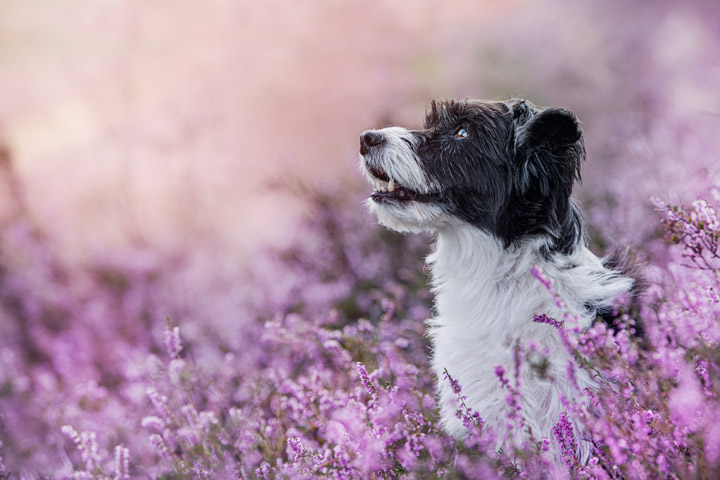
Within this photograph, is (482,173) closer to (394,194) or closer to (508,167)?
(508,167)

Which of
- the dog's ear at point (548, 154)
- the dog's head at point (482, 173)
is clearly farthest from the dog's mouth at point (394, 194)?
the dog's ear at point (548, 154)

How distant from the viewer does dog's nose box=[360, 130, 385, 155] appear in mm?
3053

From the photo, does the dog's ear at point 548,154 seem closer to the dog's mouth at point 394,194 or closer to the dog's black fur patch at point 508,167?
the dog's black fur patch at point 508,167

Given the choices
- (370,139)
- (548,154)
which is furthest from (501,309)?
(370,139)

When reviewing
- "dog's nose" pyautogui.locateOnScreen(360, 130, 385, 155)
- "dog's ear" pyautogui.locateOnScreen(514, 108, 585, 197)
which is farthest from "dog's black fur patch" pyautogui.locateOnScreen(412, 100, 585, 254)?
"dog's nose" pyautogui.locateOnScreen(360, 130, 385, 155)

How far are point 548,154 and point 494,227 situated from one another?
445mm

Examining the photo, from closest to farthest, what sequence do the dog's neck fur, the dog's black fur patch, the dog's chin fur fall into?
the dog's neck fur
the dog's black fur patch
the dog's chin fur

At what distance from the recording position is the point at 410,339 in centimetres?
493

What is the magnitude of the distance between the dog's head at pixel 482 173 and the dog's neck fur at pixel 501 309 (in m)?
0.10

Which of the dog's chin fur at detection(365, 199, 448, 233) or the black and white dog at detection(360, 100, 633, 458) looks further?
the dog's chin fur at detection(365, 199, 448, 233)

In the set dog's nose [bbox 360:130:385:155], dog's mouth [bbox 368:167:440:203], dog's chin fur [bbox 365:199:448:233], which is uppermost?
dog's nose [bbox 360:130:385:155]

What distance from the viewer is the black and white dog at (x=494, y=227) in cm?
274

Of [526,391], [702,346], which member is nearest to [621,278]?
[526,391]

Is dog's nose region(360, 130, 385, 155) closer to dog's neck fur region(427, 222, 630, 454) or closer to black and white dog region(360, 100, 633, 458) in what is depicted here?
black and white dog region(360, 100, 633, 458)
